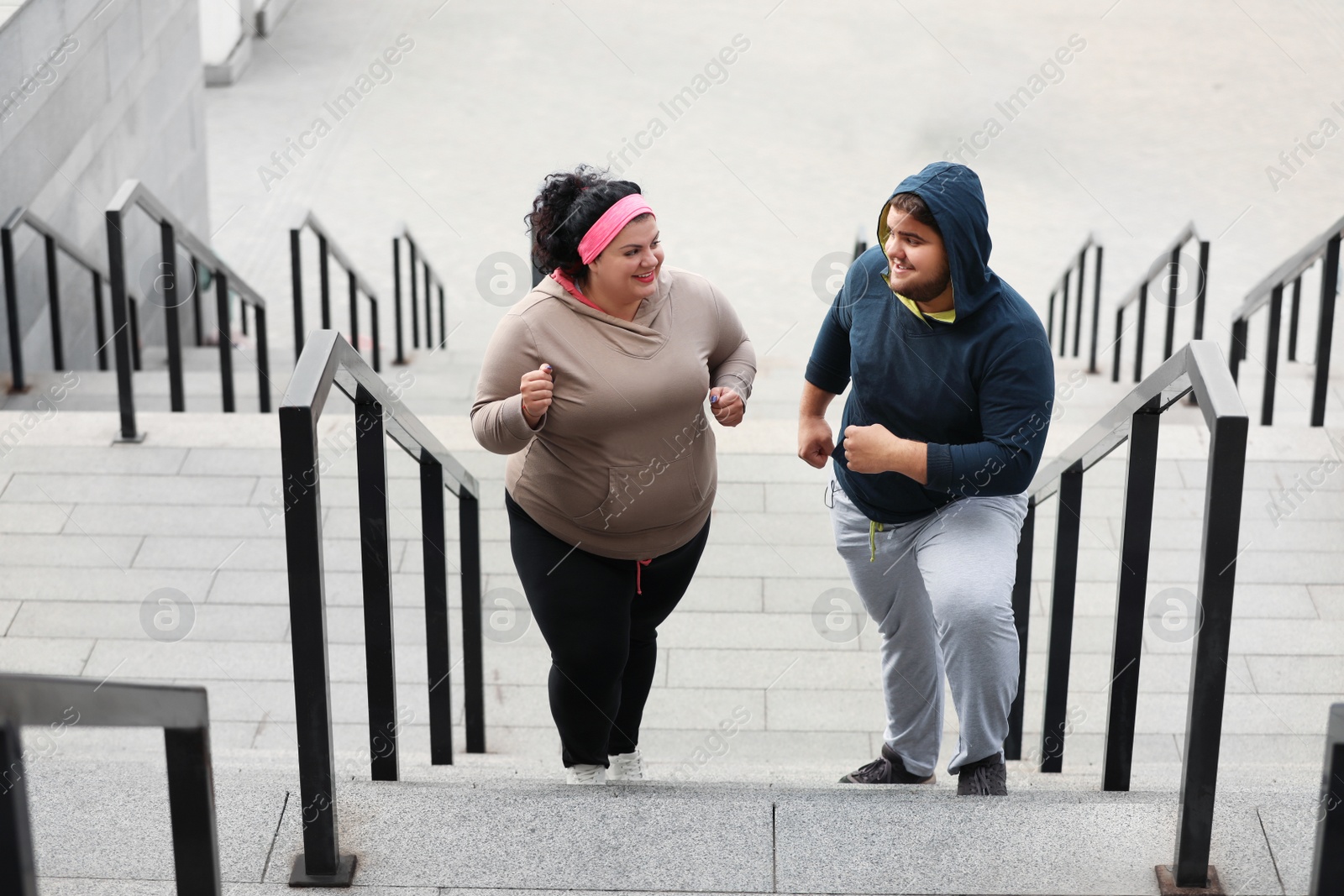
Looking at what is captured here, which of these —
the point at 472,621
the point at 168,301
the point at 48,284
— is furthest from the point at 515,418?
the point at 48,284

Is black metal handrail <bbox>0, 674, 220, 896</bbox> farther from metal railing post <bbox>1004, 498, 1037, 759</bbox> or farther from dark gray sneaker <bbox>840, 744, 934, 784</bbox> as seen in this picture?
metal railing post <bbox>1004, 498, 1037, 759</bbox>

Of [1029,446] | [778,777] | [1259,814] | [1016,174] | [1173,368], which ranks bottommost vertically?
[778,777]

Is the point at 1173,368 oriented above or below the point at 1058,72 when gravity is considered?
below

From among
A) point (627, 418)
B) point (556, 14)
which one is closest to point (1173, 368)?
point (627, 418)

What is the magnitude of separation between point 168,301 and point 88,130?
246cm

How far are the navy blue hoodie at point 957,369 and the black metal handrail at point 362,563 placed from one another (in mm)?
914

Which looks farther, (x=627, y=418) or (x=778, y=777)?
(x=778, y=777)

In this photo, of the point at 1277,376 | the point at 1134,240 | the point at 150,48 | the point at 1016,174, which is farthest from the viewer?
the point at 1016,174

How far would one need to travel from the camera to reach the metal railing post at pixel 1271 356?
5.86 m

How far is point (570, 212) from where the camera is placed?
277cm

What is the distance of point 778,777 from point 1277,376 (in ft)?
15.5

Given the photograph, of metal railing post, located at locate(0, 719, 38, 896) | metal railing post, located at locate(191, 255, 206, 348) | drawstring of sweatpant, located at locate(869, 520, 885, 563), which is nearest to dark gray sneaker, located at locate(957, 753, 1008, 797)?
drawstring of sweatpant, located at locate(869, 520, 885, 563)

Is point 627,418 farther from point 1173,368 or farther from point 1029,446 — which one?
point 1173,368

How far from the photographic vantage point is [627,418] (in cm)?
280
